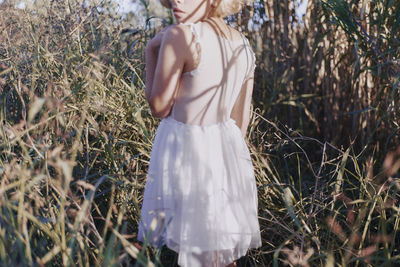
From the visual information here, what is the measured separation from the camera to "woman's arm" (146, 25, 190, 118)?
1153mm

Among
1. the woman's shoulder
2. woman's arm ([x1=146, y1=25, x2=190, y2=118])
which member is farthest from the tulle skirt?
the woman's shoulder

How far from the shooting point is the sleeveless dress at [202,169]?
125cm

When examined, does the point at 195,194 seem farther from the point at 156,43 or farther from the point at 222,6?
the point at 222,6

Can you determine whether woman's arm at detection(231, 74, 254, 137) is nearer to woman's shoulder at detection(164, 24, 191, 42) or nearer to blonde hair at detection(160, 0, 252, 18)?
blonde hair at detection(160, 0, 252, 18)

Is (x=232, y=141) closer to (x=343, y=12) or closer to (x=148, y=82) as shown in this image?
(x=148, y=82)

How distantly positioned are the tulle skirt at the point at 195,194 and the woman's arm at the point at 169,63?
4.7 inches

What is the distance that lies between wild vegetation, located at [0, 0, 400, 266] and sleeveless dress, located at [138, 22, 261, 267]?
0.18 meters

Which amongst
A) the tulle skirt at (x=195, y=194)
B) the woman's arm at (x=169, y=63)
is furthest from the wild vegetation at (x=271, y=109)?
the woman's arm at (x=169, y=63)

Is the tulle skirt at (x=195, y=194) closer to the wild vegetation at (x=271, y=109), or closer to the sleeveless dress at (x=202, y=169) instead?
the sleeveless dress at (x=202, y=169)

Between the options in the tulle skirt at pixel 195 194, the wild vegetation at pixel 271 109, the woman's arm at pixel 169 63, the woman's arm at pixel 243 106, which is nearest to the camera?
the woman's arm at pixel 169 63

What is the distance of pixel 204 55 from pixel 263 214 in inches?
31.0

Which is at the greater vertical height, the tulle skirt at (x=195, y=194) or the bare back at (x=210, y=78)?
the bare back at (x=210, y=78)

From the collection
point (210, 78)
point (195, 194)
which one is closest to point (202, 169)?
point (195, 194)

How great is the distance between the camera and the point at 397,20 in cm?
187
